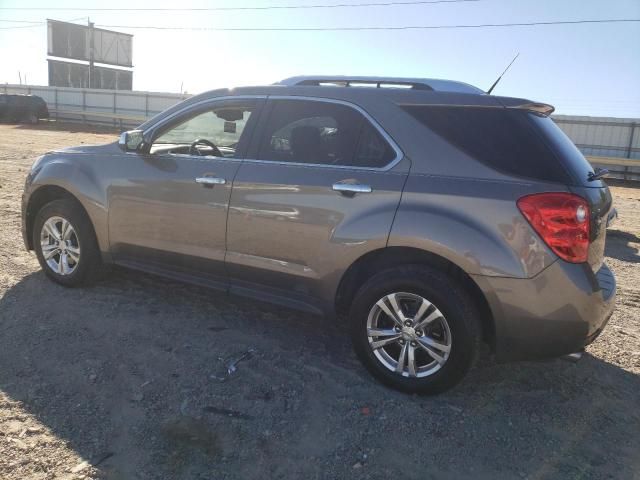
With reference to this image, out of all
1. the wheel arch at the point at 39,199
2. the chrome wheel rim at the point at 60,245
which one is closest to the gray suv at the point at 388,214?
the chrome wheel rim at the point at 60,245

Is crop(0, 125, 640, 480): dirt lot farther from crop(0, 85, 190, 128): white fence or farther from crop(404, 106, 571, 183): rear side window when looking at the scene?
crop(0, 85, 190, 128): white fence

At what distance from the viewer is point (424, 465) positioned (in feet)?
8.82

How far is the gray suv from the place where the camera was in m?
2.94

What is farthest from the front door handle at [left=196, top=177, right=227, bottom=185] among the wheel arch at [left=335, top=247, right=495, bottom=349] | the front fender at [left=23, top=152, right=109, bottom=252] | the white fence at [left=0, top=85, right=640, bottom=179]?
the white fence at [left=0, top=85, right=640, bottom=179]

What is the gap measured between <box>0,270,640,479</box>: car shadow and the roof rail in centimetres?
187

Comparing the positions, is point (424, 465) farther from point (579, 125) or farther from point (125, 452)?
point (579, 125)

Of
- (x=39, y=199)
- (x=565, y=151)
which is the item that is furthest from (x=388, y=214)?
(x=39, y=199)

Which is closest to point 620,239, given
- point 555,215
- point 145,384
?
point 555,215

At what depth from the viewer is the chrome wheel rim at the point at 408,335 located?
10.4 feet

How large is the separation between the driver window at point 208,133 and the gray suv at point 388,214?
0.05ft

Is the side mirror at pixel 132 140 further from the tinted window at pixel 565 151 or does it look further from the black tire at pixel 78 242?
the tinted window at pixel 565 151

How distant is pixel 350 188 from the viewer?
334cm

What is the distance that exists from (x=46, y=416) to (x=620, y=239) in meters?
8.30

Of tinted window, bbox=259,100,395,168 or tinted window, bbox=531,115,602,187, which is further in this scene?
tinted window, bbox=259,100,395,168
